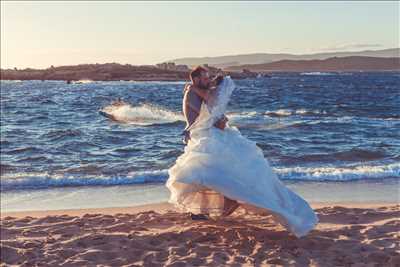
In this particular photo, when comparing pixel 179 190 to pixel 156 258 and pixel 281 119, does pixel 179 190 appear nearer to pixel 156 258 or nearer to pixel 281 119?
pixel 156 258

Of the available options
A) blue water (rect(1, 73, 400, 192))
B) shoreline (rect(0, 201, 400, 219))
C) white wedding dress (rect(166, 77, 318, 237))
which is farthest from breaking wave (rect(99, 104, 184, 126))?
white wedding dress (rect(166, 77, 318, 237))

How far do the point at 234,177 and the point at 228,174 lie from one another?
0.08 metres

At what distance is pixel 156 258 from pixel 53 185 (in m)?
5.74

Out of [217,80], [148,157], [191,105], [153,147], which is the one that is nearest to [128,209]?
[191,105]

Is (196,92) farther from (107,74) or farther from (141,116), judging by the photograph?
(107,74)

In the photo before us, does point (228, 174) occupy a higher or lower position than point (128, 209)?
higher

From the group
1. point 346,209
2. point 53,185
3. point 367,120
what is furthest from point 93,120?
point 346,209

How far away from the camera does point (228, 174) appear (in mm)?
6652

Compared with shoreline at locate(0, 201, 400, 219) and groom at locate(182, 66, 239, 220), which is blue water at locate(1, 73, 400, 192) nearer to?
→ shoreline at locate(0, 201, 400, 219)

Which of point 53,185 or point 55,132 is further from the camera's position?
point 55,132

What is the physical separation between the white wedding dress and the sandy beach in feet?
0.91

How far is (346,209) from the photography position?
7961 mm

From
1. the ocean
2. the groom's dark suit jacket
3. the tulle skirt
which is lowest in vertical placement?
the ocean

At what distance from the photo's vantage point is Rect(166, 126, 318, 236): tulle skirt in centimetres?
660
